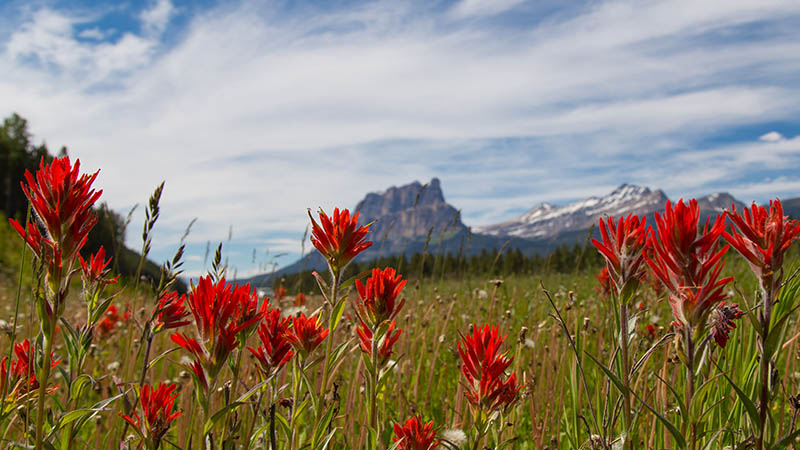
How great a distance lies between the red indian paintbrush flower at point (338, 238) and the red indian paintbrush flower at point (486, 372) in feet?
1.39

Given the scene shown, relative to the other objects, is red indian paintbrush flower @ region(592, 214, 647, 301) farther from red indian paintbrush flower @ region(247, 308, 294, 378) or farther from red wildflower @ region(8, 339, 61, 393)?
red wildflower @ region(8, 339, 61, 393)

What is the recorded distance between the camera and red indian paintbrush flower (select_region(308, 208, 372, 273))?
1.42m

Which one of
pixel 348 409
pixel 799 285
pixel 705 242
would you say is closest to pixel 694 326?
pixel 705 242

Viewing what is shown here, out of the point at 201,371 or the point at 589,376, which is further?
the point at 589,376

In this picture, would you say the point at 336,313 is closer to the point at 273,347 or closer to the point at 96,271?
the point at 273,347

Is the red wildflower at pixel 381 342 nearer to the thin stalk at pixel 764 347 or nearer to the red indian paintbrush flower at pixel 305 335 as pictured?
the red indian paintbrush flower at pixel 305 335

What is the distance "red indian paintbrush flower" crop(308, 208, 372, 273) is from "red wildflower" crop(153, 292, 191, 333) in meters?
0.43

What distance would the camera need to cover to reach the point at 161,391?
1.39m

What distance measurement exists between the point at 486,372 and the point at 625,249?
0.58 meters

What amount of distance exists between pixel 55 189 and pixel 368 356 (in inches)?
35.7

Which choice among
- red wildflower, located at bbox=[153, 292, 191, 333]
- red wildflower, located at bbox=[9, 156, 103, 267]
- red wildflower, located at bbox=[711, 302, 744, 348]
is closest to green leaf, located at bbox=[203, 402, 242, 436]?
red wildflower, located at bbox=[153, 292, 191, 333]

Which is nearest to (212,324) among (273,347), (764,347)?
(273,347)

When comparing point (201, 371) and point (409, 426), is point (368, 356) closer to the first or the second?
point (409, 426)

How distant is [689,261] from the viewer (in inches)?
40.2
